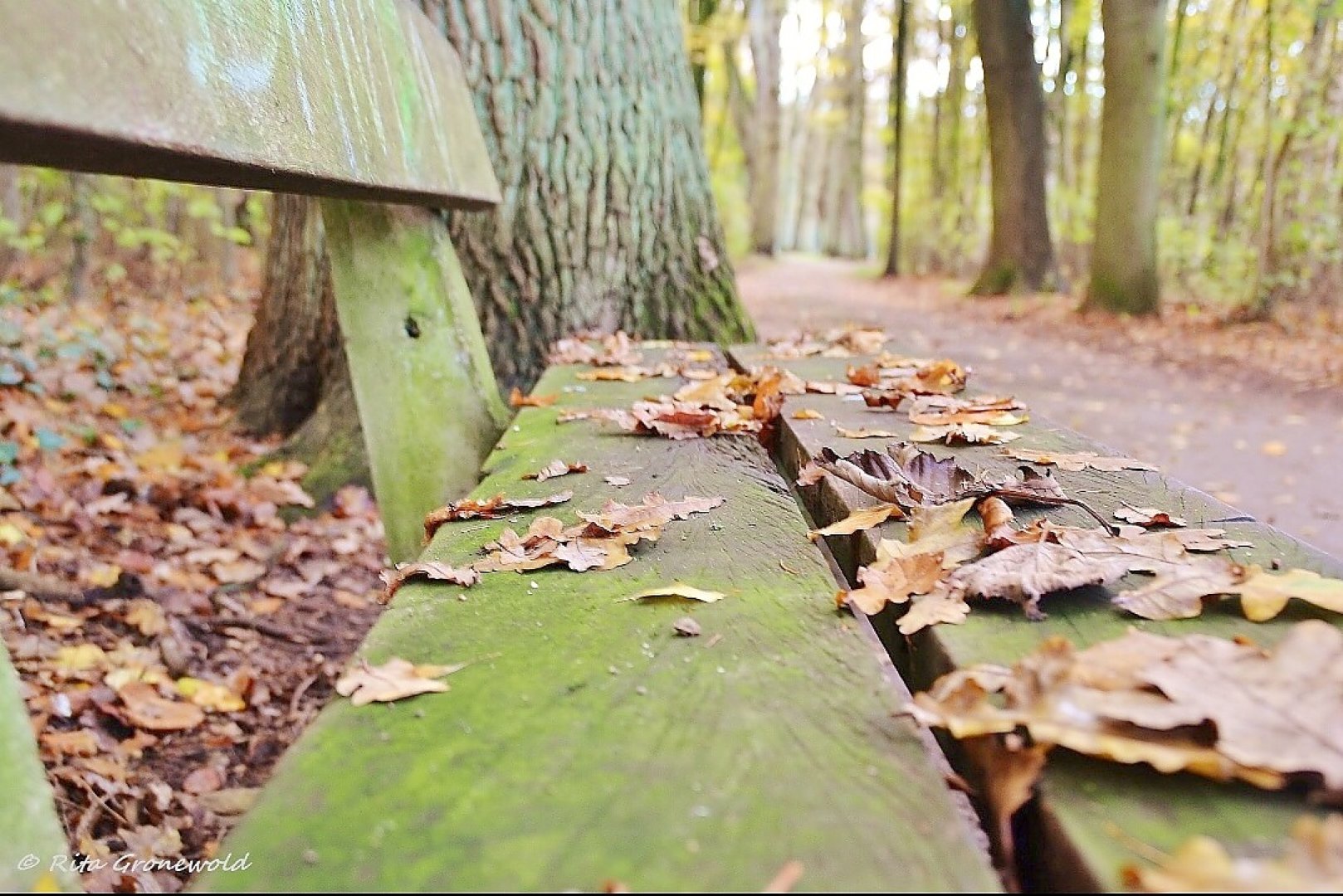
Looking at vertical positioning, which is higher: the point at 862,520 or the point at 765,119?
the point at 765,119

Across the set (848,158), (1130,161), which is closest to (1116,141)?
(1130,161)

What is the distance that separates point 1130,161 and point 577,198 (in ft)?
27.5

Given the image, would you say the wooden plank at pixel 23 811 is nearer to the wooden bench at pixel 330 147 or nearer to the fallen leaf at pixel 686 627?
the wooden bench at pixel 330 147

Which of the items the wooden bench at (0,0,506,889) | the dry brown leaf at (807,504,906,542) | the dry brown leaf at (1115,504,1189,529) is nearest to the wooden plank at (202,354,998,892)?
the dry brown leaf at (807,504,906,542)

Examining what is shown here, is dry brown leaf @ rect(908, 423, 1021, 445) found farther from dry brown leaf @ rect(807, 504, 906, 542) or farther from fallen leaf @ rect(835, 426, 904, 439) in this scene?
dry brown leaf @ rect(807, 504, 906, 542)

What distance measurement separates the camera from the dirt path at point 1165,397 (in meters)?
4.69

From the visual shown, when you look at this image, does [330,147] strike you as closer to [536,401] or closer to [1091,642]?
[536,401]

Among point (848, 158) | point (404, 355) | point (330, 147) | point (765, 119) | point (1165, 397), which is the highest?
point (765, 119)

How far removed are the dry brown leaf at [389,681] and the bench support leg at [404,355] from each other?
4.31 feet

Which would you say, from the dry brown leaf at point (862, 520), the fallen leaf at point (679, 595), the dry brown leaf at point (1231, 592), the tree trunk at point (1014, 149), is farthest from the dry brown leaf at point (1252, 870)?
the tree trunk at point (1014, 149)

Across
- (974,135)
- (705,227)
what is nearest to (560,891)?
(705,227)

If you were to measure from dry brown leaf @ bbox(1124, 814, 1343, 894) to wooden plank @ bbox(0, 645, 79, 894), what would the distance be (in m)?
0.69

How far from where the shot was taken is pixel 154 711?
204cm

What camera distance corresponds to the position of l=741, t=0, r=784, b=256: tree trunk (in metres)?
22.7
